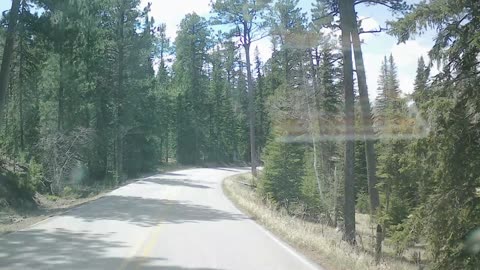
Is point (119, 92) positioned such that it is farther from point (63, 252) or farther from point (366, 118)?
point (63, 252)

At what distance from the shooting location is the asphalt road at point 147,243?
909 cm

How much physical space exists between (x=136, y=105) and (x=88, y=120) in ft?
16.5

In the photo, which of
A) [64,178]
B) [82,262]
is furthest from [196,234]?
[64,178]

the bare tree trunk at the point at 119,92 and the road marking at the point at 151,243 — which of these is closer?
the road marking at the point at 151,243

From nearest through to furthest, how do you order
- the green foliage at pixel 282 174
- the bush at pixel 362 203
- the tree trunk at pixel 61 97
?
the green foliage at pixel 282 174 < the bush at pixel 362 203 < the tree trunk at pixel 61 97

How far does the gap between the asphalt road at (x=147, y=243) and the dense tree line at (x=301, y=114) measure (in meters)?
2.78

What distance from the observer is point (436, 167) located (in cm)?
934

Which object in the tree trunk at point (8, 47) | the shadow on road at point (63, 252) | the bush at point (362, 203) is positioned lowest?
the bush at point (362, 203)

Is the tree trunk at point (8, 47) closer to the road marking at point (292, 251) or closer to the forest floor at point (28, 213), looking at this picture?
the forest floor at point (28, 213)

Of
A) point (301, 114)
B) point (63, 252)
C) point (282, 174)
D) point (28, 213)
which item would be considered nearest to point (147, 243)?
point (63, 252)

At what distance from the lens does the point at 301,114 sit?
32531 mm

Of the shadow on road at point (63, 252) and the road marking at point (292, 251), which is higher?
the shadow on road at point (63, 252)

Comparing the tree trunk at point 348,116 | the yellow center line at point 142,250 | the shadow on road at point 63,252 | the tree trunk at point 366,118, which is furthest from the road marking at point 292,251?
the tree trunk at point 366,118

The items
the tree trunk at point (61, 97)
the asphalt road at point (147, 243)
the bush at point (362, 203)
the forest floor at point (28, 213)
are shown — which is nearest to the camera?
the asphalt road at point (147, 243)
